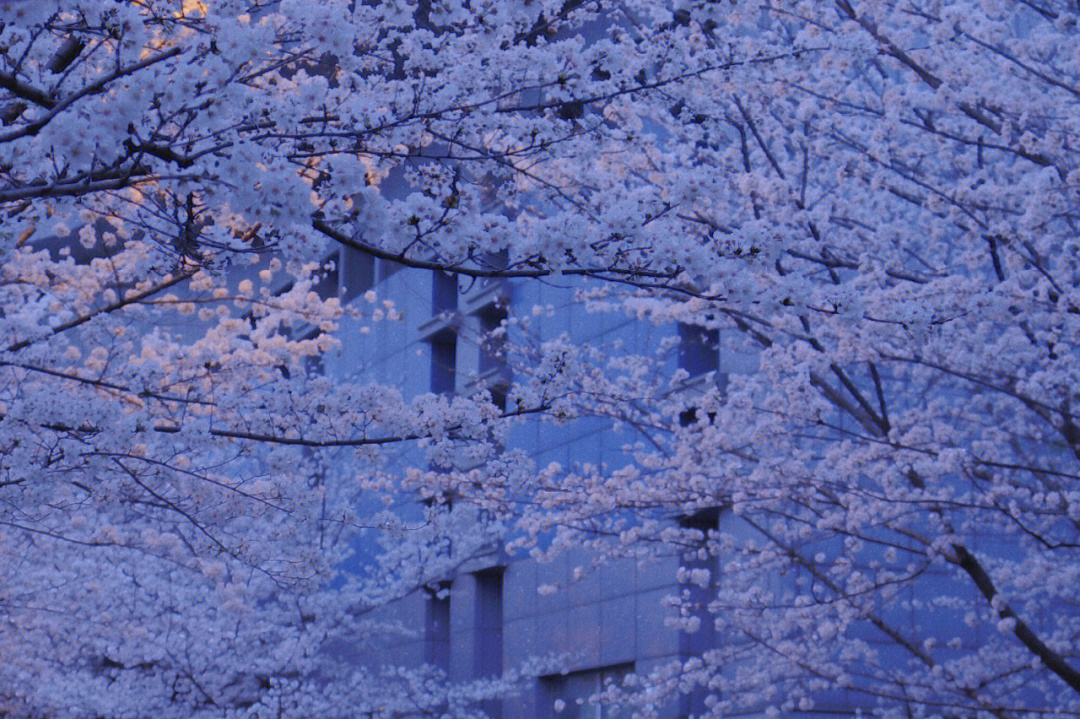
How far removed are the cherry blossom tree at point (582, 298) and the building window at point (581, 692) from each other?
116cm

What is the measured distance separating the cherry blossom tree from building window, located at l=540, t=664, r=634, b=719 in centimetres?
116

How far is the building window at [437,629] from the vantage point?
20359 mm

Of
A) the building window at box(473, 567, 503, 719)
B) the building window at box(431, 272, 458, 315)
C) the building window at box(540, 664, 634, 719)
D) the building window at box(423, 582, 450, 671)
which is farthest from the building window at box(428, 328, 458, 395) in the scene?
the building window at box(540, 664, 634, 719)

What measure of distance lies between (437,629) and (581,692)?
15.3 feet

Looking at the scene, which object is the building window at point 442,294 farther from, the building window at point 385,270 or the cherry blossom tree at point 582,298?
the cherry blossom tree at point 582,298

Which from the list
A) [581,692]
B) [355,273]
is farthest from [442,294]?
[581,692]

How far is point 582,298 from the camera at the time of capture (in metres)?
Result: 11.2

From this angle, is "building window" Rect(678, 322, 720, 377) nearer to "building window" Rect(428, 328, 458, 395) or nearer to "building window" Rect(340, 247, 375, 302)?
"building window" Rect(428, 328, 458, 395)

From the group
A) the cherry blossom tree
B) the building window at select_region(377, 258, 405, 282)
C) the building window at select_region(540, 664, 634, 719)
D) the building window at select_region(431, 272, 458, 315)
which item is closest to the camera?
the cherry blossom tree

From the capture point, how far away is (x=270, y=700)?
14.0m

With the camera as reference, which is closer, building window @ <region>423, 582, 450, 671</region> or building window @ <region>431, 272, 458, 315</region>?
building window @ <region>423, 582, 450, 671</region>

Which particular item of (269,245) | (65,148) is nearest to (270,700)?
(269,245)

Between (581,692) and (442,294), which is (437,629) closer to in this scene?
(581,692)

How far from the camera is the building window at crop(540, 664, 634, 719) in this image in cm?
1560
